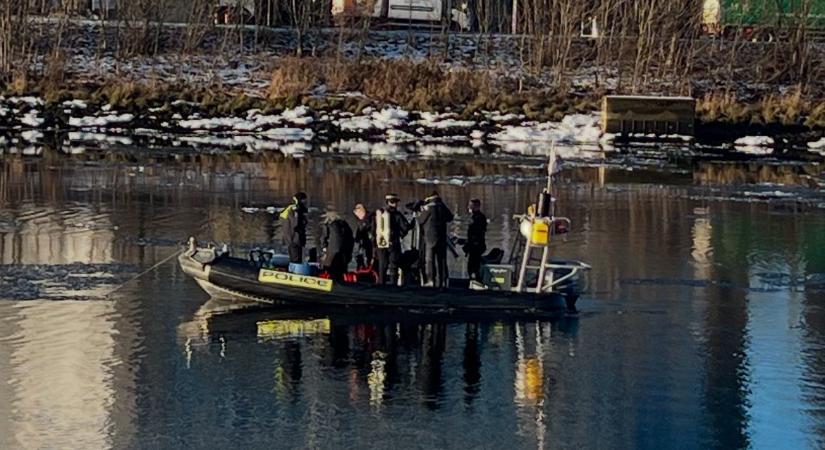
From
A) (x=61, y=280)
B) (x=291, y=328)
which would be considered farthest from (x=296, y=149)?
(x=291, y=328)

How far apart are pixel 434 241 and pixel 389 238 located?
541 mm

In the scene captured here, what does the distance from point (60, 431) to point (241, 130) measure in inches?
1582

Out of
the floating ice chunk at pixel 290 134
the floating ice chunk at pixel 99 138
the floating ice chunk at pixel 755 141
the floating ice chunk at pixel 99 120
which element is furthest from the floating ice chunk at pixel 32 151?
the floating ice chunk at pixel 755 141

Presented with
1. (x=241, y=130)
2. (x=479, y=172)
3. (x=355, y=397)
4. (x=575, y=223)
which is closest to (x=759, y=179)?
(x=479, y=172)

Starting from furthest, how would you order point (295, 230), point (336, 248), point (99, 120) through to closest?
1. point (99, 120)
2. point (295, 230)
3. point (336, 248)

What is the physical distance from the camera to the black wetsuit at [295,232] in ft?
63.3

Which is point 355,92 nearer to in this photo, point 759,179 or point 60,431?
point 759,179

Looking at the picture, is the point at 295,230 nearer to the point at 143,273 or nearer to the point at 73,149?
→ the point at 143,273

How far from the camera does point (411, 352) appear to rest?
16297 mm

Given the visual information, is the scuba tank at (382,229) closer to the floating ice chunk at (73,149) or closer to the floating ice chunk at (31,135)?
the floating ice chunk at (73,149)

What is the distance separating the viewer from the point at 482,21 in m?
68.6

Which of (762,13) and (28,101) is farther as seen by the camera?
(762,13)

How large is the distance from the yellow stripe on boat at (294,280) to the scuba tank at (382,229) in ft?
2.80

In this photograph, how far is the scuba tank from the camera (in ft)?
61.1
